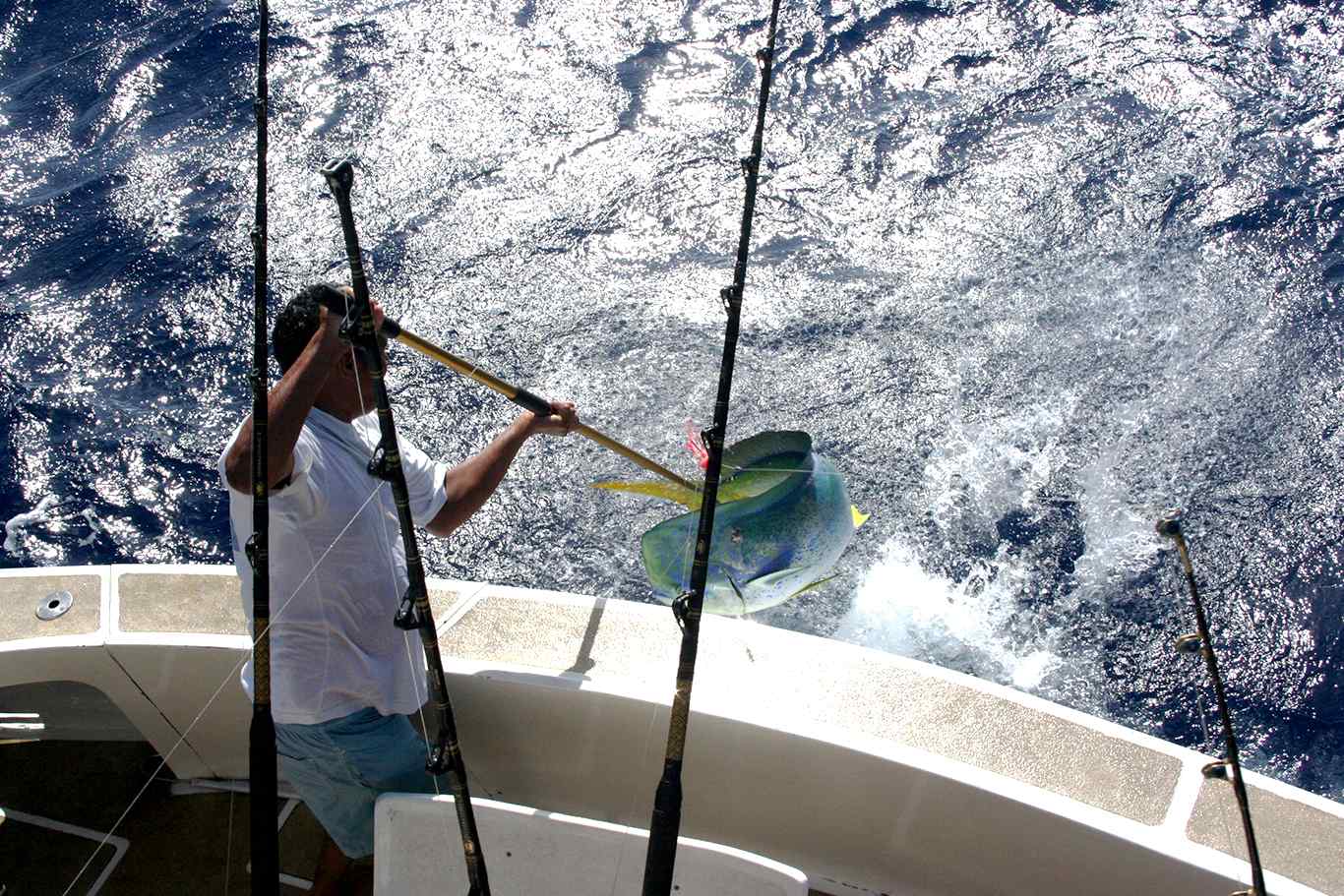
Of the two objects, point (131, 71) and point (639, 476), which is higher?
point (131, 71)

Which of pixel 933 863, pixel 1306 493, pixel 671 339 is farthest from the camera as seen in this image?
pixel 671 339

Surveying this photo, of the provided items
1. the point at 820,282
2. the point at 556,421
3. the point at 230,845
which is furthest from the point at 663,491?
the point at 820,282

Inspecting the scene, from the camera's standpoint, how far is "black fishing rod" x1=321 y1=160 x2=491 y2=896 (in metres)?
1.50

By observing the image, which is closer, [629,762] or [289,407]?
[289,407]

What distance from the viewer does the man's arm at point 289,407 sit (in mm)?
1733

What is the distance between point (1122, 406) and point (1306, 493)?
2.63 ft

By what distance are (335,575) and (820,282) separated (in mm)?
4037

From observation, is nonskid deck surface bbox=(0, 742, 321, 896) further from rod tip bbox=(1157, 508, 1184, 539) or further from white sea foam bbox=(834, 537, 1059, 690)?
white sea foam bbox=(834, 537, 1059, 690)

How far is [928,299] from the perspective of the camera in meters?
5.43

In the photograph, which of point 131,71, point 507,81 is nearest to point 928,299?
point 507,81

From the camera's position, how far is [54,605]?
2682mm

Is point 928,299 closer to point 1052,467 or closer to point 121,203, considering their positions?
point 1052,467

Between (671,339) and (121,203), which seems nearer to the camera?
(671,339)

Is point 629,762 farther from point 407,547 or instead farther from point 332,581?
point 407,547
